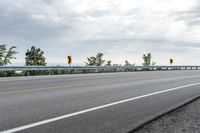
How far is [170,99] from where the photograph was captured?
42.3 ft

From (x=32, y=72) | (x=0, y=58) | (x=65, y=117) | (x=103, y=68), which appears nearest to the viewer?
(x=65, y=117)

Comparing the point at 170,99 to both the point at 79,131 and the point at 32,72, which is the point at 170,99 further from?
the point at 32,72

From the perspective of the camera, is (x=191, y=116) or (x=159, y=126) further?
(x=191, y=116)

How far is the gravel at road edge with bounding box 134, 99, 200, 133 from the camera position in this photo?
7.36 metres

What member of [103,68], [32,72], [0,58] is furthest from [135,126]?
[0,58]

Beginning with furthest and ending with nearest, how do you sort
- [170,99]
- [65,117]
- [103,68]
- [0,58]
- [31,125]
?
[0,58], [103,68], [170,99], [65,117], [31,125]

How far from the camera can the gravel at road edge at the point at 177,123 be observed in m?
7.36

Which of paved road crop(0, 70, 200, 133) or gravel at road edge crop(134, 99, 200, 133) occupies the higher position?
paved road crop(0, 70, 200, 133)

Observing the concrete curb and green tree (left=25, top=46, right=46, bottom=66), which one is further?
green tree (left=25, top=46, right=46, bottom=66)

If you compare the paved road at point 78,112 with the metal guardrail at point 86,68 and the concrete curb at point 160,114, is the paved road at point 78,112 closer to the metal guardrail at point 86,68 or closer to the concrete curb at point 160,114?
the concrete curb at point 160,114

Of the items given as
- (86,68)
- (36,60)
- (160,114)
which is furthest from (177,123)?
(36,60)

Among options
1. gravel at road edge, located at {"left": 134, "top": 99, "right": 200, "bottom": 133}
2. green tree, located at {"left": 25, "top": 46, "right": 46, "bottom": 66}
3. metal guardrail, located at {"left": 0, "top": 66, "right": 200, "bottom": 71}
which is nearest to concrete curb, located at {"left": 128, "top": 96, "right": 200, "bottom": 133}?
gravel at road edge, located at {"left": 134, "top": 99, "right": 200, "bottom": 133}

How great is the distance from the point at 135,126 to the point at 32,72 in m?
25.1

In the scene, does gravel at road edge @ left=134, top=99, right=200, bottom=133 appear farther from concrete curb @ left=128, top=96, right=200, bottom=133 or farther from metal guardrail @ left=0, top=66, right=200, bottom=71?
metal guardrail @ left=0, top=66, right=200, bottom=71
